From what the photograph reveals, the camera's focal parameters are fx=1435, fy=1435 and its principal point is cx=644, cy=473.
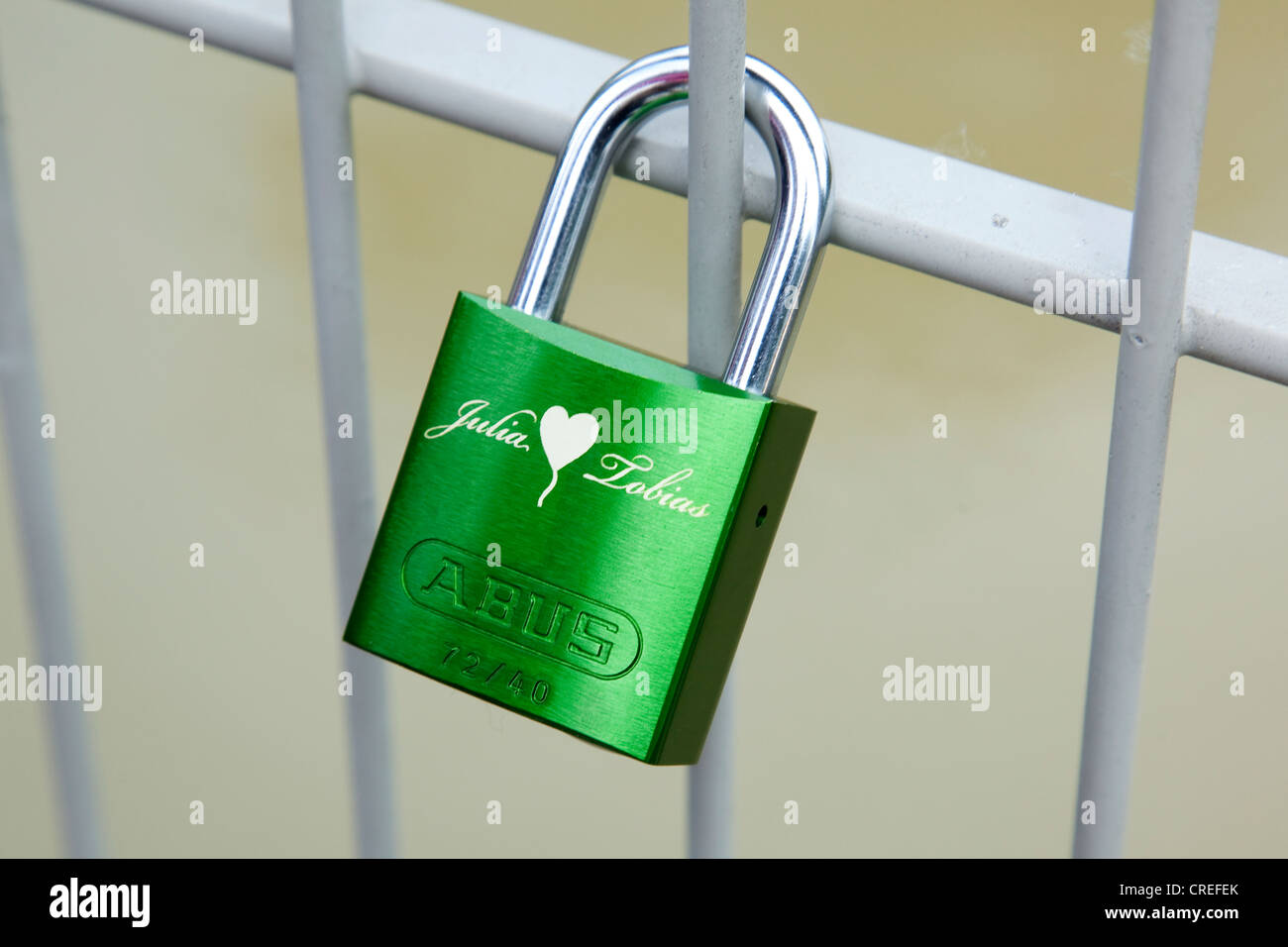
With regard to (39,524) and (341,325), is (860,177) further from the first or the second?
(39,524)

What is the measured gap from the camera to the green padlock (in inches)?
24.4

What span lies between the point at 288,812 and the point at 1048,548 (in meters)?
1.49

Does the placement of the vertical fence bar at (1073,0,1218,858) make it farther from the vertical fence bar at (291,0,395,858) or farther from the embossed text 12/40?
the vertical fence bar at (291,0,395,858)

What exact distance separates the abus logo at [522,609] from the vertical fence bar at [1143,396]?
21 centimetres

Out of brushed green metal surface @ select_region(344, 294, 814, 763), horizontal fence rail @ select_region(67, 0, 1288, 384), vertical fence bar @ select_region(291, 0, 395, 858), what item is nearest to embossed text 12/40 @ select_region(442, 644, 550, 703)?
brushed green metal surface @ select_region(344, 294, 814, 763)

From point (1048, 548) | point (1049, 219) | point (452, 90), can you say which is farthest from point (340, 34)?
point (1048, 548)

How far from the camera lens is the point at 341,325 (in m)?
0.72

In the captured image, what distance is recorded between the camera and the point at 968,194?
1.98ft

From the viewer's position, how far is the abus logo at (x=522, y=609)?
25.1 inches

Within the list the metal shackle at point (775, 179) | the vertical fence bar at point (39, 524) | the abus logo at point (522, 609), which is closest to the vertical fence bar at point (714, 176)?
the metal shackle at point (775, 179)

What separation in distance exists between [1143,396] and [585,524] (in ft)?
0.79

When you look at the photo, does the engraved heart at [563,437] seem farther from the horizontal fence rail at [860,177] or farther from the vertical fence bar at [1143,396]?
the vertical fence bar at [1143,396]

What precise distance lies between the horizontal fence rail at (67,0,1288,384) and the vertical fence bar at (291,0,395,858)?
2 centimetres
